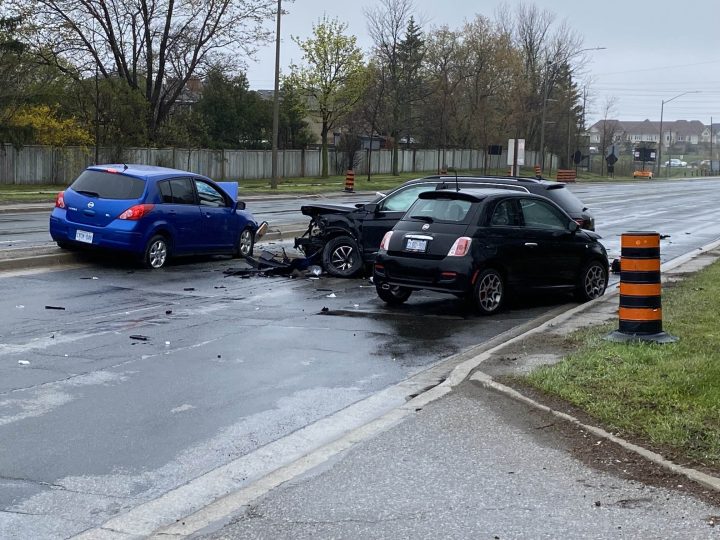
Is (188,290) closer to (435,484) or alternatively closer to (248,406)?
(248,406)

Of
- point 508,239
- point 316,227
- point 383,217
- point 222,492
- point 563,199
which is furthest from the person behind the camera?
point 563,199

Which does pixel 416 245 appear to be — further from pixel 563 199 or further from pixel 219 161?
pixel 219 161

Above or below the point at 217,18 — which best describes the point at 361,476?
below

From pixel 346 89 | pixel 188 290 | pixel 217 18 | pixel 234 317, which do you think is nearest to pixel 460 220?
pixel 234 317

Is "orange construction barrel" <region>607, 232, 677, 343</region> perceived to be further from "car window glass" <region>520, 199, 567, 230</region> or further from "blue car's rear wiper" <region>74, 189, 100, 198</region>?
"blue car's rear wiper" <region>74, 189, 100, 198</region>

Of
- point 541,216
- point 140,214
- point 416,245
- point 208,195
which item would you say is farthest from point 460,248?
point 208,195

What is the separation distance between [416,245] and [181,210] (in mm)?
5490

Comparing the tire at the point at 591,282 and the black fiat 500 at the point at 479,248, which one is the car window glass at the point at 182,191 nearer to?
the black fiat 500 at the point at 479,248

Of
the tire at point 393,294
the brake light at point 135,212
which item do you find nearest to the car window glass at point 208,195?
the brake light at point 135,212

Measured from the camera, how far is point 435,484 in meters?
5.75

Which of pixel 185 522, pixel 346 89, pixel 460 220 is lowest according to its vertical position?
pixel 185 522

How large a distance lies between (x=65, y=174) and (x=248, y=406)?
4181cm

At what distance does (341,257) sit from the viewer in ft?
52.0

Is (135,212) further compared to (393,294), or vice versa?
(135,212)
